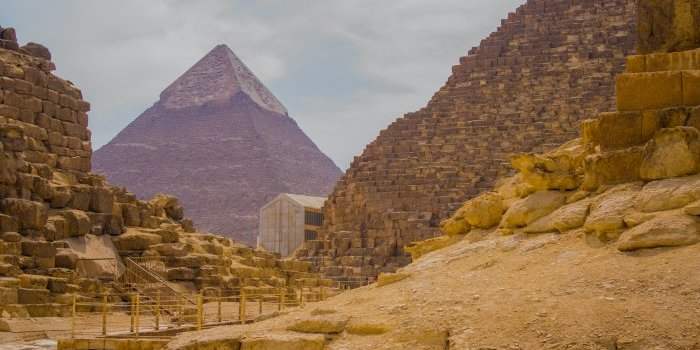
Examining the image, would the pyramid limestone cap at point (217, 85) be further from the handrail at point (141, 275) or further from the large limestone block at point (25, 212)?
the large limestone block at point (25, 212)

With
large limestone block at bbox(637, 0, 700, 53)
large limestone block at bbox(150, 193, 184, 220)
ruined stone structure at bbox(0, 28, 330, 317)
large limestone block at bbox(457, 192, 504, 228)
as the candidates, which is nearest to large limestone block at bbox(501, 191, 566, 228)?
large limestone block at bbox(457, 192, 504, 228)

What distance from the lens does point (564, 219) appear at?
778 cm

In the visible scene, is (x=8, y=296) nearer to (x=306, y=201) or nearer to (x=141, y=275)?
(x=141, y=275)

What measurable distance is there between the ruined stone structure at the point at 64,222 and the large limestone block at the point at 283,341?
→ 345 inches

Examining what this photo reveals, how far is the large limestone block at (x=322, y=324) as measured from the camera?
290 inches

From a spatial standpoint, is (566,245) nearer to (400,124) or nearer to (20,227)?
(20,227)

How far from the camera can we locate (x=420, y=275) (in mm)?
8148

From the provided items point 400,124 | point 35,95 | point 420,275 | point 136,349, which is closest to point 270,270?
point 35,95

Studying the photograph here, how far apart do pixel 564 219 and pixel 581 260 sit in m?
0.66

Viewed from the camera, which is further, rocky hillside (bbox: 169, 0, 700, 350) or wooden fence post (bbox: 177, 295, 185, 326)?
wooden fence post (bbox: 177, 295, 185, 326)

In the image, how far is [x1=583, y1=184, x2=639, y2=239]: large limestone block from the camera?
7.29 metres

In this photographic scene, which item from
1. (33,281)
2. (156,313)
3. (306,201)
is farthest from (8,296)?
(306,201)

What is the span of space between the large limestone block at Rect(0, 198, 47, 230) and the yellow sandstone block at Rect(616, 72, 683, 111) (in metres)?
13.4

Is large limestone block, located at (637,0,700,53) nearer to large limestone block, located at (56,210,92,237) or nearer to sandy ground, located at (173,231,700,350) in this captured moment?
sandy ground, located at (173,231,700,350)
